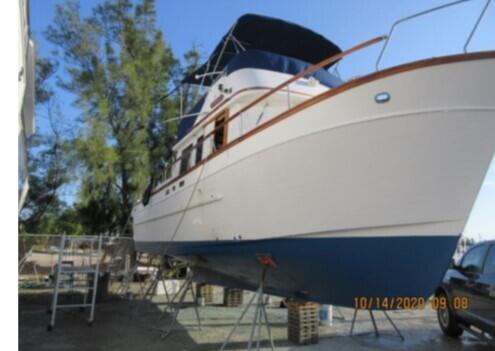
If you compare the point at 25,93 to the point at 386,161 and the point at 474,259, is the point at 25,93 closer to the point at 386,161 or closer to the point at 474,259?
the point at 386,161

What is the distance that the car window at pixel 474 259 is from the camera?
5156mm

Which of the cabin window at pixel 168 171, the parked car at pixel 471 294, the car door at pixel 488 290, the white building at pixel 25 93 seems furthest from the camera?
the cabin window at pixel 168 171

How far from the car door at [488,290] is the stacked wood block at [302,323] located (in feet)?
7.47

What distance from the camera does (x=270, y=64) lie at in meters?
5.33

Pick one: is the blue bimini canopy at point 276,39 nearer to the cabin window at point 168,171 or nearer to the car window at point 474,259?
the cabin window at point 168,171

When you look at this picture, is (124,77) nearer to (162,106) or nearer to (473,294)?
(162,106)

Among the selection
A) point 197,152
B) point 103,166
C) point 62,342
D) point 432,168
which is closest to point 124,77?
point 103,166

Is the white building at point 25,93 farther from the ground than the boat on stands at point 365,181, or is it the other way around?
the white building at point 25,93

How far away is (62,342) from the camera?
5.69m

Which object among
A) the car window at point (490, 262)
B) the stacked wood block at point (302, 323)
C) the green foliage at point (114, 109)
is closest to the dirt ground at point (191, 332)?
the stacked wood block at point (302, 323)

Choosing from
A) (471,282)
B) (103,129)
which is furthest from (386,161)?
(103,129)

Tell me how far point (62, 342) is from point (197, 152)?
3.59 meters

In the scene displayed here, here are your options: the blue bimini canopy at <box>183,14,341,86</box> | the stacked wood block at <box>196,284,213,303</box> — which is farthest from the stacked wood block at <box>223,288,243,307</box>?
the blue bimini canopy at <box>183,14,341,86</box>

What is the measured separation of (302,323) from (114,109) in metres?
13.8
